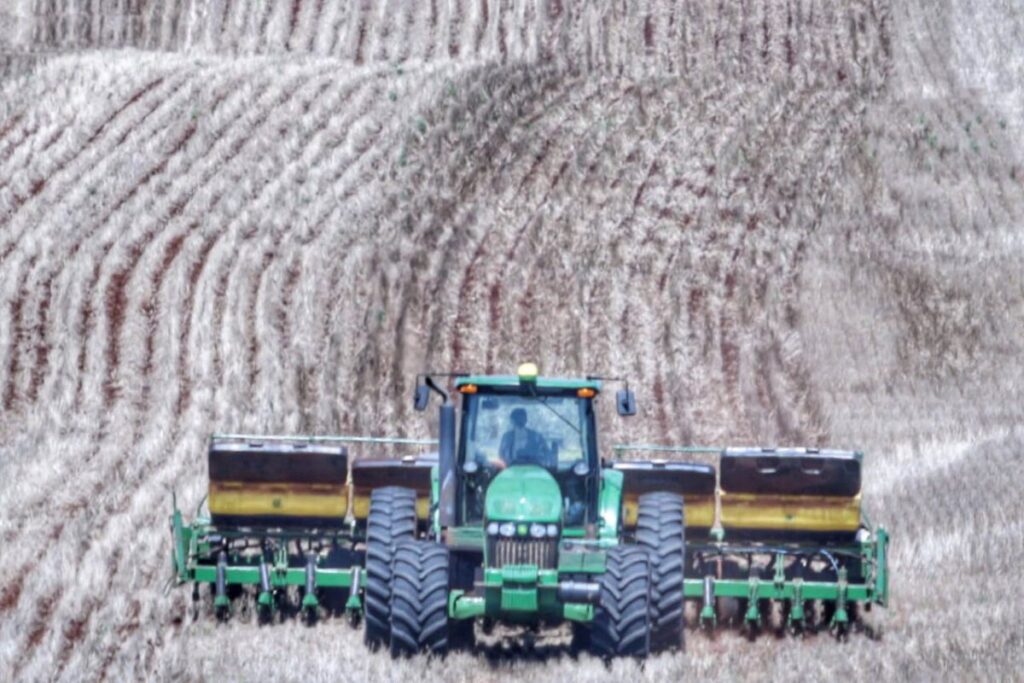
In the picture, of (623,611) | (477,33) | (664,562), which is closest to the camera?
(623,611)

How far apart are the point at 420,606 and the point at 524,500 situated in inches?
37.6

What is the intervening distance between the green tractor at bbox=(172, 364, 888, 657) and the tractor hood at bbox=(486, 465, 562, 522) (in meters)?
0.02

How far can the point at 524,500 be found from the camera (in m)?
11.8

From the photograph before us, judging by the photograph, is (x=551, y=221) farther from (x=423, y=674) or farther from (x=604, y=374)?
(x=423, y=674)

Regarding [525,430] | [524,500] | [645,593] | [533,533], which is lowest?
[645,593]

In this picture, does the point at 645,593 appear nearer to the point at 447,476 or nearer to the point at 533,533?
the point at 533,533

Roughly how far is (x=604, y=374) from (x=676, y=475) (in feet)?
23.7

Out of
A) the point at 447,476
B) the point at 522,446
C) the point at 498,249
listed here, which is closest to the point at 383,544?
the point at 447,476

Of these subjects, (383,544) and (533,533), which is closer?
(533,533)

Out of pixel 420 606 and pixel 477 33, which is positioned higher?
pixel 477 33

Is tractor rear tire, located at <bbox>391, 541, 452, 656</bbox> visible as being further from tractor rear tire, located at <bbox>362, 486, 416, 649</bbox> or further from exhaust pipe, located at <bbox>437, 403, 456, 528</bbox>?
exhaust pipe, located at <bbox>437, 403, 456, 528</bbox>

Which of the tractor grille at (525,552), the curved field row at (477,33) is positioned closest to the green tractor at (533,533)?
the tractor grille at (525,552)

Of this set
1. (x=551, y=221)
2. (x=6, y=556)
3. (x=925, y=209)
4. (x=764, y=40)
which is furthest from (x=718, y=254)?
(x=6, y=556)

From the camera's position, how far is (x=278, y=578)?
43.4 feet
